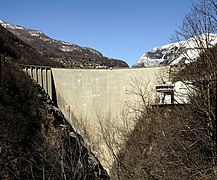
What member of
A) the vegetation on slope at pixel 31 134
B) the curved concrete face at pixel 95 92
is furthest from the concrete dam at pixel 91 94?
the vegetation on slope at pixel 31 134

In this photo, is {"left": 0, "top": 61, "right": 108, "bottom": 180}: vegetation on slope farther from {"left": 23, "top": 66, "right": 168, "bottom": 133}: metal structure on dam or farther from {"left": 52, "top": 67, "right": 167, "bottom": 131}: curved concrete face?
{"left": 52, "top": 67, "right": 167, "bottom": 131}: curved concrete face

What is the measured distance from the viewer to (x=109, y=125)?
23.5 meters

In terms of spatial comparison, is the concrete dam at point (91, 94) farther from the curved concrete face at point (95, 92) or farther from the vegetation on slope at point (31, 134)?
the vegetation on slope at point (31, 134)

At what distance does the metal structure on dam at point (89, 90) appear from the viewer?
24.0 metres

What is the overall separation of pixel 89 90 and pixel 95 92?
52cm

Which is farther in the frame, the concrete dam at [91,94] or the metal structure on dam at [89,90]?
the metal structure on dam at [89,90]

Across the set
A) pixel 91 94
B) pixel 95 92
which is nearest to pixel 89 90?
pixel 91 94

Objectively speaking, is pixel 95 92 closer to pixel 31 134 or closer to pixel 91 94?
pixel 91 94

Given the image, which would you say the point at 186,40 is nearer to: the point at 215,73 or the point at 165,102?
the point at 215,73

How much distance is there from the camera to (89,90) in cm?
2486

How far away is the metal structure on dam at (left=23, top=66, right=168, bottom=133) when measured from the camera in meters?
24.0

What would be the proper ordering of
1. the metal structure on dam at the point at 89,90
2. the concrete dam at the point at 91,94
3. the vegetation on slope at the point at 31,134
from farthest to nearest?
the metal structure on dam at the point at 89,90
the concrete dam at the point at 91,94
the vegetation on slope at the point at 31,134

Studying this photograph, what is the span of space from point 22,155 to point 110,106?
874cm

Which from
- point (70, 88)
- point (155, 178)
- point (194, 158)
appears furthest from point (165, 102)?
point (70, 88)
